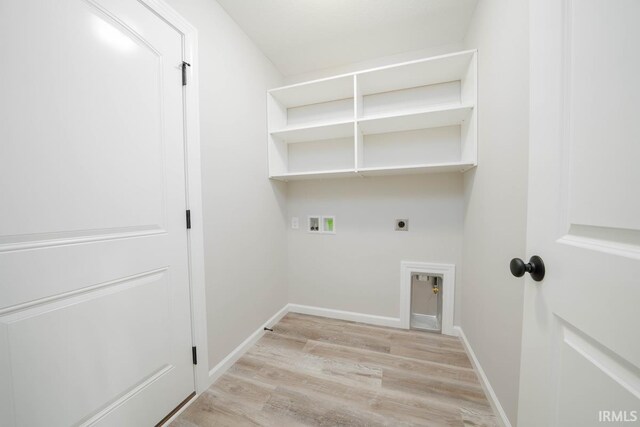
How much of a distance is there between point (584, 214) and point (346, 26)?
1804 millimetres

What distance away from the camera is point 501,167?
3.68 ft

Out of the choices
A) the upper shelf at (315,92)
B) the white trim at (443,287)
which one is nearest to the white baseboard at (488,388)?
the white trim at (443,287)

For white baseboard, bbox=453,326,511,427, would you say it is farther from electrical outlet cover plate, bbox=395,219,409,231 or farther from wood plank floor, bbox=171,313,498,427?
electrical outlet cover plate, bbox=395,219,409,231

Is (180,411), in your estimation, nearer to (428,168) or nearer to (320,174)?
(320,174)

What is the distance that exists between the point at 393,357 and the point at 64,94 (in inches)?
88.6

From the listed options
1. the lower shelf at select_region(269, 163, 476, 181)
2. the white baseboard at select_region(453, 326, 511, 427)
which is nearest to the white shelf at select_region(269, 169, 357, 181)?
the lower shelf at select_region(269, 163, 476, 181)

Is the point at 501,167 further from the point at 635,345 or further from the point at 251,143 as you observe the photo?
the point at 251,143

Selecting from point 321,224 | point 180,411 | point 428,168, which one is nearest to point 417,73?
point 428,168

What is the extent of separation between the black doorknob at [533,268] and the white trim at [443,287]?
4.43 feet

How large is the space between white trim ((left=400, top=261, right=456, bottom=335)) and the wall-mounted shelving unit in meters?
0.83

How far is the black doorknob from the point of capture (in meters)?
0.59

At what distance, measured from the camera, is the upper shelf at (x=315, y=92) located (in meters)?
1.78

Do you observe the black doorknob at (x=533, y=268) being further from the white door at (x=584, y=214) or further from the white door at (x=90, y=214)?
the white door at (x=90, y=214)

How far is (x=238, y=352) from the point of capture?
1.60 meters
